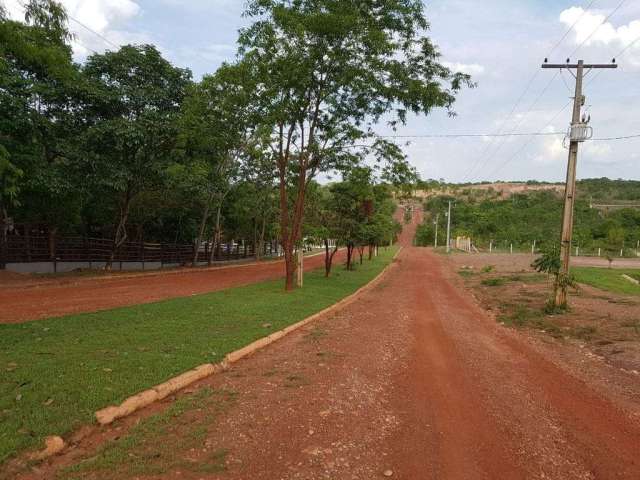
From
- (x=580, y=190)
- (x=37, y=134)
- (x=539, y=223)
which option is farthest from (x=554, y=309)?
(x=580, y=190)

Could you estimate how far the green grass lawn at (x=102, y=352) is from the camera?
14.7 ft

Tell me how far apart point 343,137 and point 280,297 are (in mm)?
5849

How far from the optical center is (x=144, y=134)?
18734mm

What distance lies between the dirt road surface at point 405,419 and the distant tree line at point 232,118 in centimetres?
485

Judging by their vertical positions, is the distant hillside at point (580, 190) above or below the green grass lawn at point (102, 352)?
above

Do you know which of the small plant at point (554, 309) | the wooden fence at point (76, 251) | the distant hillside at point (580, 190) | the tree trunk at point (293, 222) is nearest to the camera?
the small plant at point (554, 309)

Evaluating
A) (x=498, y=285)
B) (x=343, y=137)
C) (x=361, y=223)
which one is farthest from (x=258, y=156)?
(x=498, y=285)

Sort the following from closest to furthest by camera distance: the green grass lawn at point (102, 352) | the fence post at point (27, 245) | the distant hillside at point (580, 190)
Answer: the green grass lawn at point (102, 352)
the fence post at point (27, 245)
the distant hillside at point (580, 190)

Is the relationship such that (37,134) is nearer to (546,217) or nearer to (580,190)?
(546,217)

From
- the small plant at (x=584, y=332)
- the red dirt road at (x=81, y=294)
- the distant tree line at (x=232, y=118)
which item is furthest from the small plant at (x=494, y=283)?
the red dirt road at (x=81, y=294)

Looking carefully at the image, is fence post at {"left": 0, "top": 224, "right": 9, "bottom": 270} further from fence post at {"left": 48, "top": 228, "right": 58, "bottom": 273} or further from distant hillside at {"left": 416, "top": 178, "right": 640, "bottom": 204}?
distant hillside at {"left": 416, "top": 178, "right": 640, "bottom": 204}

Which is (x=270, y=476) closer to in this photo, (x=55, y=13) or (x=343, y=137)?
(x=55, y=13)

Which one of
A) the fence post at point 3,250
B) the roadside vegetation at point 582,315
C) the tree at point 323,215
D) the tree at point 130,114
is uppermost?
the tree at point 130,114

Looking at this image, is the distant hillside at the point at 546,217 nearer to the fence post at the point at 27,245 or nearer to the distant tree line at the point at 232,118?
the distant tree line at the point at 232,118
